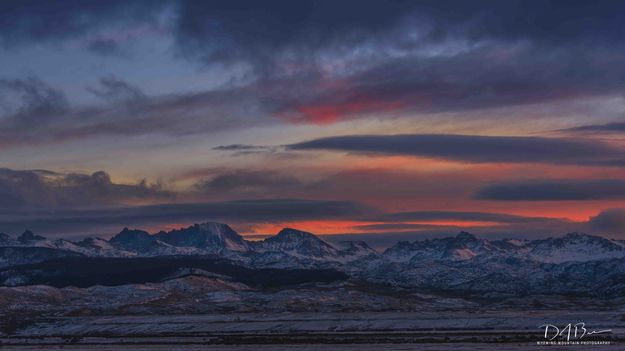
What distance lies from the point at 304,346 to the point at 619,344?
2498 inches

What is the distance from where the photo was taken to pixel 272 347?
19925cm

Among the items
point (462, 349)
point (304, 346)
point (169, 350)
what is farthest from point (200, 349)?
point (462, 349)

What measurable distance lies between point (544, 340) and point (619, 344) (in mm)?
21609

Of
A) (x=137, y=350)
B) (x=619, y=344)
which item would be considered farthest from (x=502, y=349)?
(x=137, y=350)

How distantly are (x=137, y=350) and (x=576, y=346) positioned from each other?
88.7 m

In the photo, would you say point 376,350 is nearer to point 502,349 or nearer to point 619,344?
point 502,349

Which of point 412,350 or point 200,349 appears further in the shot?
point 200,349

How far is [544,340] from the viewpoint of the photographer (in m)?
198

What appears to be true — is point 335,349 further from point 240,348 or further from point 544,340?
point 544,340

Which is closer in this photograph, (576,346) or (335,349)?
(576,346)

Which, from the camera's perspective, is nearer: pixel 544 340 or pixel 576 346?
pixel 576 346

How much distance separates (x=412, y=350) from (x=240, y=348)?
39.0 metres

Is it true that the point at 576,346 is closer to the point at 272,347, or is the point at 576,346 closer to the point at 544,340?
the point at 544,340

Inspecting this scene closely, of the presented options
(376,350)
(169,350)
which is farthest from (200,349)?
(376,350)
